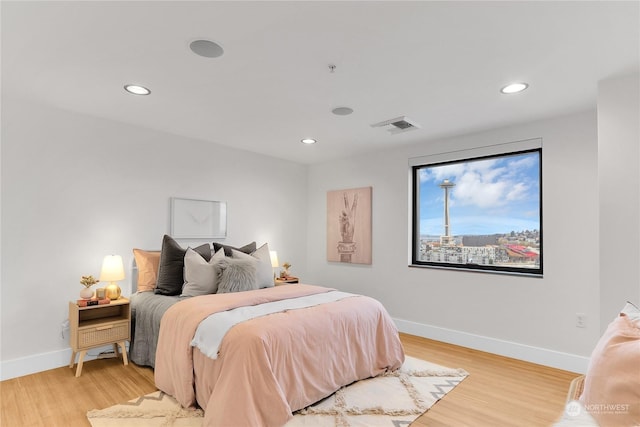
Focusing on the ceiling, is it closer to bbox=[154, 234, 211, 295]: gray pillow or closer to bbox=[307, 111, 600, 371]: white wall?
bbox=[307, 111, 600, 371]: white wall

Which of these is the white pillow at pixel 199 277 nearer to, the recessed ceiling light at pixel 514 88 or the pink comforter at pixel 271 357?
the pink comforter at pixel 271 357

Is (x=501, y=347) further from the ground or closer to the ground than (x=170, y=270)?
closer to the ground

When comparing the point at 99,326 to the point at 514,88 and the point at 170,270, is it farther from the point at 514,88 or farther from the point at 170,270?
the point at 514,88

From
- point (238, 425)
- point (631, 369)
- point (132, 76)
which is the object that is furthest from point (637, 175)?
point (132, 76)

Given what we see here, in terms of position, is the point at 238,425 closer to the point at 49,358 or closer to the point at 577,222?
the point at 49,358

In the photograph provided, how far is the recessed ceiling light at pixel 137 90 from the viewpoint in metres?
2.67

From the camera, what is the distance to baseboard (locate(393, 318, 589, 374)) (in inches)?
123

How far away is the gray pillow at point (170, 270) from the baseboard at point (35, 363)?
3.09ft

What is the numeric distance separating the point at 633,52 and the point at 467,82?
0.94m

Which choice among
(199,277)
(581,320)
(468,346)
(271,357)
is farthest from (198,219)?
(581,320)

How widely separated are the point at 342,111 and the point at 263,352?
2.16 meters

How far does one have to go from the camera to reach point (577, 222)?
316 cm

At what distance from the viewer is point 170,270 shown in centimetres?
334

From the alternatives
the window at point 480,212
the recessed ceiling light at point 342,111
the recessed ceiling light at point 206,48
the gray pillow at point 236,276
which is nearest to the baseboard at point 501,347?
the window at point 480,212
